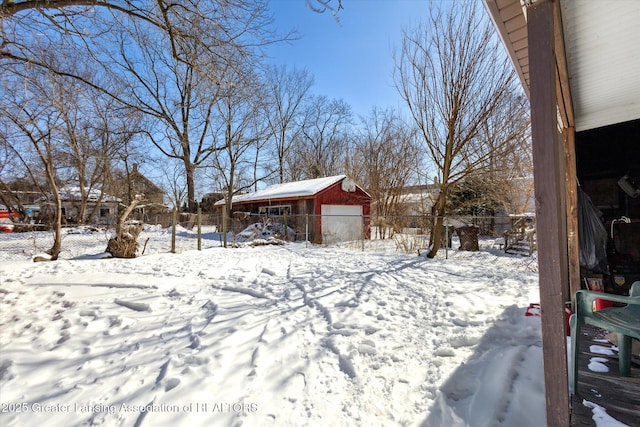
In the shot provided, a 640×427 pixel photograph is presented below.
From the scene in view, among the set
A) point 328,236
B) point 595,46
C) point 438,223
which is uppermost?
point 595,46

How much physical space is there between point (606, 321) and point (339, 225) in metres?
12.6

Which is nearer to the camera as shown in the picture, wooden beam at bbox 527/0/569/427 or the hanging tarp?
wooden beam at bbox 527/0/569/427

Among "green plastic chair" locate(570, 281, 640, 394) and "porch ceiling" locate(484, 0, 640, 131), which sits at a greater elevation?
"porch ceiling" locate(484, 0, 640, 131)

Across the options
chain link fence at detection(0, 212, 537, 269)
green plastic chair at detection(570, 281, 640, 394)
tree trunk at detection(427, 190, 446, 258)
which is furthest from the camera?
chain link fence at detection(0, 212, 537, 269)

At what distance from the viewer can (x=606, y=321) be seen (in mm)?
1816

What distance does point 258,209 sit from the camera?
17469mm

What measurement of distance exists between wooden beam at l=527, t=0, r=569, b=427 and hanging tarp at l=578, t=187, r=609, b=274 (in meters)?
3.18

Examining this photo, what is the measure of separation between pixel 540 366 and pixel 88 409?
10.5 feet

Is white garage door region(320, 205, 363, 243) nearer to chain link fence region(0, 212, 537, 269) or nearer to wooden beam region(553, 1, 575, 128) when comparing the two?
chain link fence region(0, 212, 537, 269)

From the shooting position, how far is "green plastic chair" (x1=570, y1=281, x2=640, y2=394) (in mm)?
1757

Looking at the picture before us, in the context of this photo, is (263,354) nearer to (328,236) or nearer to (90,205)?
(328,236)

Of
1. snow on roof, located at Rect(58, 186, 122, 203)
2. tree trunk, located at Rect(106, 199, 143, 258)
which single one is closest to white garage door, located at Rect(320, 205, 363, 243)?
tree trunk, located at Rect(106, 199, 143, 258)

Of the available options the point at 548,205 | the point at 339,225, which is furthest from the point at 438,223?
the point at 548,205

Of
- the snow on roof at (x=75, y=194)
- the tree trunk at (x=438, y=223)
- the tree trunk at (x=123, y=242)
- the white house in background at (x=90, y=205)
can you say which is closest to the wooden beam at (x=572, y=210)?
the tree trunk at (x=438, y=223)
